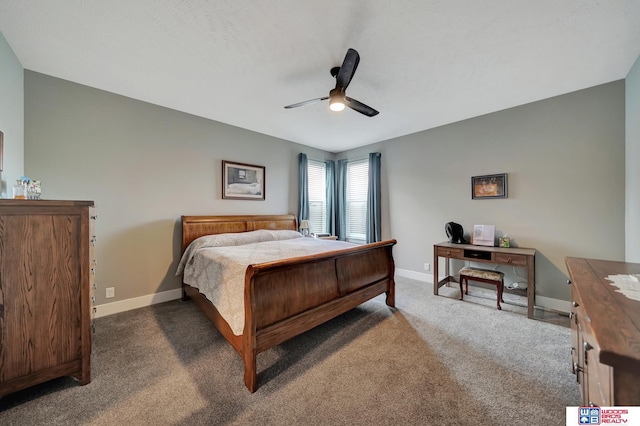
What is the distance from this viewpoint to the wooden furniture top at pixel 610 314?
0.70 meters

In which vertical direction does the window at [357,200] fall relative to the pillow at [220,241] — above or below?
above

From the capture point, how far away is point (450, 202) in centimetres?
401

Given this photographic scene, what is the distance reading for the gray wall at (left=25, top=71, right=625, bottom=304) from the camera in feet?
8.89

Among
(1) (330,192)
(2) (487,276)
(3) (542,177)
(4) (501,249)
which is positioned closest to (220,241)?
(1) (330,192)

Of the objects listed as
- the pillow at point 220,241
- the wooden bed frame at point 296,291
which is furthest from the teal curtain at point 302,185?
the wooden bed frame at point 296,291

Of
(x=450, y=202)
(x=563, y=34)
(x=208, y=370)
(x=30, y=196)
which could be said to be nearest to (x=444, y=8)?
(x=563, y=34)

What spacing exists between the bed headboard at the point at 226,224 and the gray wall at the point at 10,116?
5.22 ft

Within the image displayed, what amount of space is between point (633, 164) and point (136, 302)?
5.97 metres

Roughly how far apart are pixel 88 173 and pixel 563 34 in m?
4.96

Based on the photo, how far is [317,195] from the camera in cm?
550

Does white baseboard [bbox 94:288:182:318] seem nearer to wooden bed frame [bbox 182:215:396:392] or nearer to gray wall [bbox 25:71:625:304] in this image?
gray wall [bbox 25:71:625:304]

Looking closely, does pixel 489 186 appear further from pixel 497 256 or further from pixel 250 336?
pixel 250 336

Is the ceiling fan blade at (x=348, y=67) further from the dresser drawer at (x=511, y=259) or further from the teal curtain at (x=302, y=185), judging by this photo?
the dresser drawer at (x=511, y=259)

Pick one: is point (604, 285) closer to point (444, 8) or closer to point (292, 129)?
point (444, 8)
